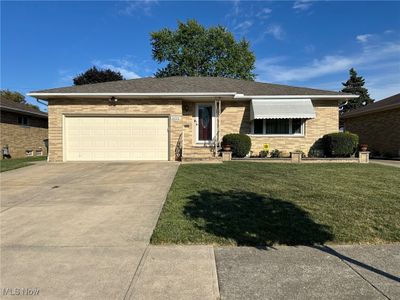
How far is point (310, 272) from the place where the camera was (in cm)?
351

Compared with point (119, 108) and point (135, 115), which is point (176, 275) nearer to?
point (135, 115)

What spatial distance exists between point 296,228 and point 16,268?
152 inches

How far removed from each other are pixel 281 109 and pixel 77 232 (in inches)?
487

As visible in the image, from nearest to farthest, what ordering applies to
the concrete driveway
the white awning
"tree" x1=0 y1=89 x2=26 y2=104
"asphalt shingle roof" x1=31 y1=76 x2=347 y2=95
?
the concrete driveway → the white awning → "asphalt shingle roof" x1=31 y1=76 x2=347 y2=95 → "tree" x1=0 y1=89 x2=26 y2=104

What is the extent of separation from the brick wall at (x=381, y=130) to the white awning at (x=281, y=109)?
23.5 ft

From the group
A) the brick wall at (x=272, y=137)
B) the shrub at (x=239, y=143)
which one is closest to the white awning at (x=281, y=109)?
the brick wall at (x=272, y=137)

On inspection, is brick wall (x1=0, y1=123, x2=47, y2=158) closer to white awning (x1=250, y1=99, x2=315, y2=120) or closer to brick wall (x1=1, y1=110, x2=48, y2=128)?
brick wall (x1=1, y1=110, x2=48, y2=128)

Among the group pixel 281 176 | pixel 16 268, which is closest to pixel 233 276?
pixel 16 268

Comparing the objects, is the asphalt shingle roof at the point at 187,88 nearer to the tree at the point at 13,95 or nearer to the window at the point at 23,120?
the window at the point at 23,120

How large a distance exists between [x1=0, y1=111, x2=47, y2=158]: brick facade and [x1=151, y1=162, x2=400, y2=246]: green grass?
15.8m

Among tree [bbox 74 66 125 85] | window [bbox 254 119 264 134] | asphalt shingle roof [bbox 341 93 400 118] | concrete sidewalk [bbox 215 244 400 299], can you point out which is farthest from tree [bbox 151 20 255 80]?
concrete sidewalk [bbox 215 244 400 299]

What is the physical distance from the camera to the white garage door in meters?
14.7

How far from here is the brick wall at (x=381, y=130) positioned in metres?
18.7

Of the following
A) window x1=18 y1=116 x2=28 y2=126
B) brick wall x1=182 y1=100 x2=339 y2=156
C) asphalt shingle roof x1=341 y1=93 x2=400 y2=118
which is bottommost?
brick wall x1=182 y1=100 x2=339 y2=156
